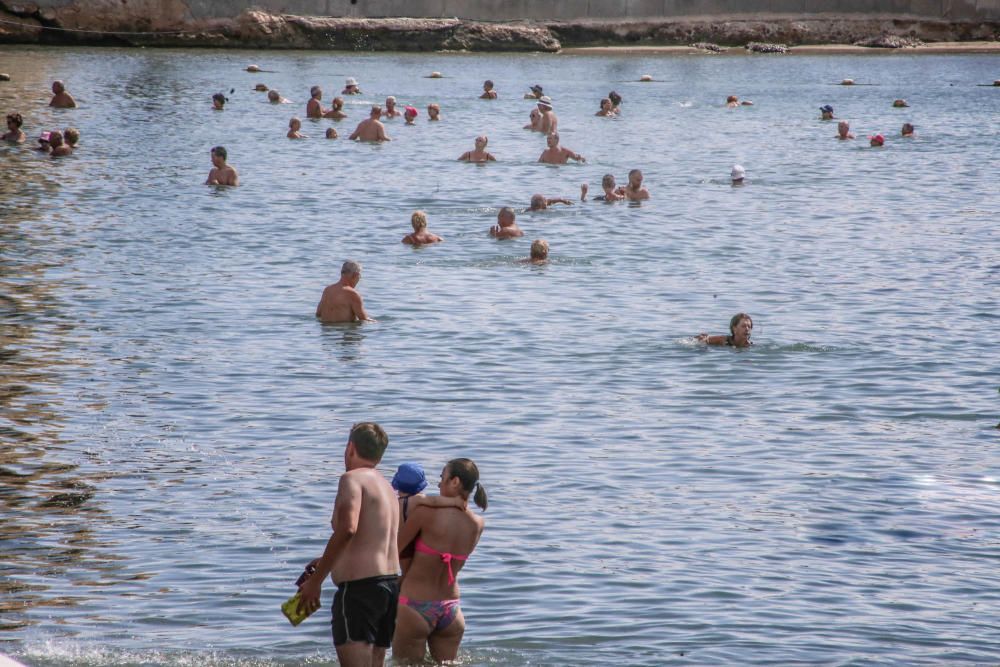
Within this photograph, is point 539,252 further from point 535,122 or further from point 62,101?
point 62,101

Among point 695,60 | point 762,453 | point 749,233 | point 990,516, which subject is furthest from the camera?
point 695,60

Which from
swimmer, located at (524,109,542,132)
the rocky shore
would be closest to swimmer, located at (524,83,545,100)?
swimmer, located at (524,109,542,132)

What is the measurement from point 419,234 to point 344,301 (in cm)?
629

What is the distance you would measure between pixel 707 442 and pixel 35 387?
739 cm

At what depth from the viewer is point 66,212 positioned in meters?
27.9

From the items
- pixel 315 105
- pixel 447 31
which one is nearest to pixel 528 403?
pixel 315 105

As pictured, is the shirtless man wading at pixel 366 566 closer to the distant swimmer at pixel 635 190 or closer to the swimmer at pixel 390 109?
the distant swimmer at pixel 635 190

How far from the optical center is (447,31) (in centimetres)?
7556

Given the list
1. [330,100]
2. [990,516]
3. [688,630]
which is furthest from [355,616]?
[330,100]

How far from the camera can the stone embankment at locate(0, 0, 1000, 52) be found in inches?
2726

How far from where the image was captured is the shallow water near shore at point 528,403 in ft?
34.8

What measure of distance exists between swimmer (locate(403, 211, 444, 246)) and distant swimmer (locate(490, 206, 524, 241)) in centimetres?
120

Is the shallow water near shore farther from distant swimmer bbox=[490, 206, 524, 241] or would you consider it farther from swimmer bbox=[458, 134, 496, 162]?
swimmer bbox=[458, 134, 496, 162]

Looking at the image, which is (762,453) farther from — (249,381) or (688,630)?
(249,381)
